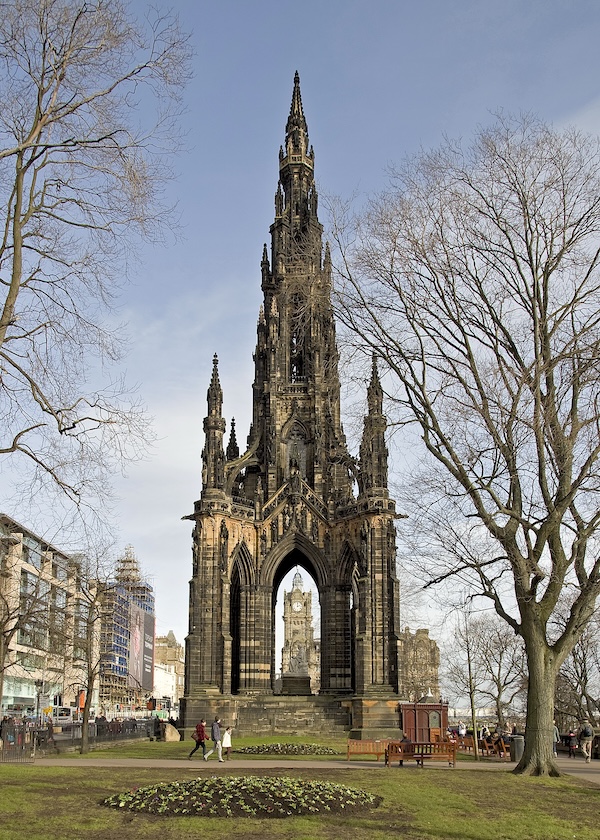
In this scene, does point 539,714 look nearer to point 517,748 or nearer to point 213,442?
point 517,748

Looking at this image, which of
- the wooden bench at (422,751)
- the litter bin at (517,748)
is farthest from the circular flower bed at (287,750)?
the litter bin at (517,748)

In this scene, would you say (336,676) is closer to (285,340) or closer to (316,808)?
(285,340)

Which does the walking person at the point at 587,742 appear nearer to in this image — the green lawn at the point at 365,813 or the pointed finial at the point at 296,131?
the green lawn at the point at 365,813

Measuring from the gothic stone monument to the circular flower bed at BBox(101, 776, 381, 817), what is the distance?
921 inches

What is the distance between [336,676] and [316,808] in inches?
1289

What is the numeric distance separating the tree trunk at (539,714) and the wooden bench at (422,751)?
3.32 metres

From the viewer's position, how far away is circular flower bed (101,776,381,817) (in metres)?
14.2

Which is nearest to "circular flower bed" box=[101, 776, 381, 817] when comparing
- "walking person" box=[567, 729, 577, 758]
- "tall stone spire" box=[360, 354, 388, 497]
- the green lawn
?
the green lawn

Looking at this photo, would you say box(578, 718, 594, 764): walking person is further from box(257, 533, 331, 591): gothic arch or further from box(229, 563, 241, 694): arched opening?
box(229, 563, 241, 694): arched opening

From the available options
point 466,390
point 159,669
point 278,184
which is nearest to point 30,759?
point 466,390

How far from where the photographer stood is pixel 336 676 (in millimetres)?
46219

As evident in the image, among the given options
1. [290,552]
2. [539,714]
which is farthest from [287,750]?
[290,552]

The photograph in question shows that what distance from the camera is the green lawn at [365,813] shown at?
493 inches

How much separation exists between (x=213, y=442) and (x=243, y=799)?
106ft
